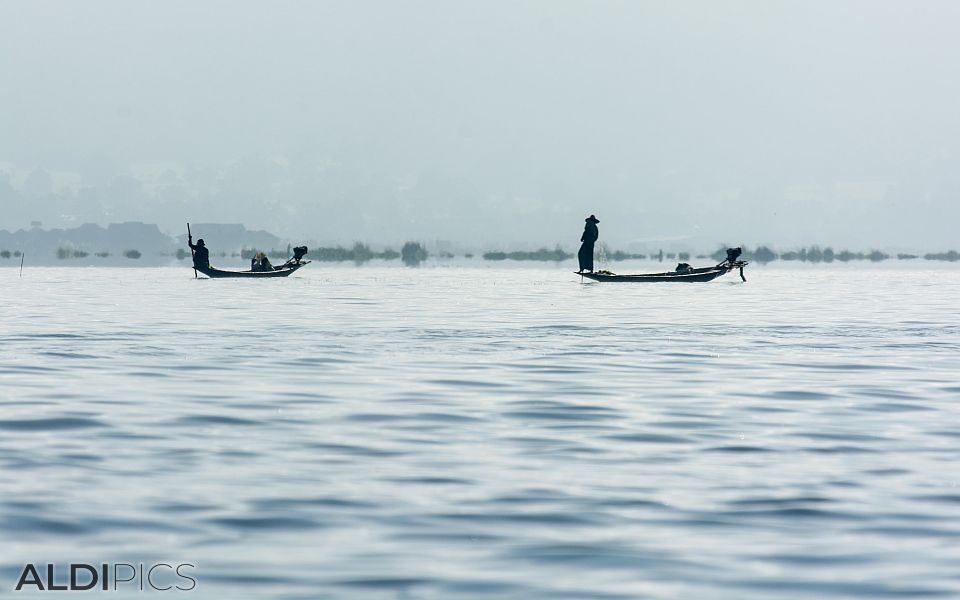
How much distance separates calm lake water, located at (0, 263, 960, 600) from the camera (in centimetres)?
917

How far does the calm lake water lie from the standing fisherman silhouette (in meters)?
39.6

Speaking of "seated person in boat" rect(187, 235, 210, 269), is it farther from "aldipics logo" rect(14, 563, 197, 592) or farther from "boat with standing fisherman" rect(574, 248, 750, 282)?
"aldipics logo" rect(14, 563, 197, 592)

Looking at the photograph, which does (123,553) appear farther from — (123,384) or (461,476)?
(123,384)

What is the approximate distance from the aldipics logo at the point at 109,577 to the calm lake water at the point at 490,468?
0.14m

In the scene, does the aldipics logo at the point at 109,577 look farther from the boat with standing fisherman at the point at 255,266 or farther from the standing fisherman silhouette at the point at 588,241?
the boat with standing fisherman at the point at 255,266

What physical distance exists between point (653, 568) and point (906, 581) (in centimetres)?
155

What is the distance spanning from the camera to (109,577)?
29.2 feet

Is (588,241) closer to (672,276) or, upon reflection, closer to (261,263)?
(672,276)

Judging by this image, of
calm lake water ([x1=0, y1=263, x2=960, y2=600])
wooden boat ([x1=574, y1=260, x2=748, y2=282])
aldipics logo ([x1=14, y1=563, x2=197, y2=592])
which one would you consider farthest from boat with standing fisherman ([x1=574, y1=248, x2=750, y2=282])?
aldipics logo ([x1=14, y1=563, x2=197, y2=592])

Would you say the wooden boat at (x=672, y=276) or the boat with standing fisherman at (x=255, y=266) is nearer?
the wooden boat at (x=672, y=276)

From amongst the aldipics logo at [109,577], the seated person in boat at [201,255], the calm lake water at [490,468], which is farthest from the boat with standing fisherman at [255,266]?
Result: the aldipics logo at [109,577]

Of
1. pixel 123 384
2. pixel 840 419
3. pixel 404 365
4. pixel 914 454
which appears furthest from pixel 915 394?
pixel 123 384

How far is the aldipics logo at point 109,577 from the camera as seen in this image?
28.5 ft

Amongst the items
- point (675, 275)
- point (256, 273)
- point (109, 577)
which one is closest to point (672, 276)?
point (675, 275)
